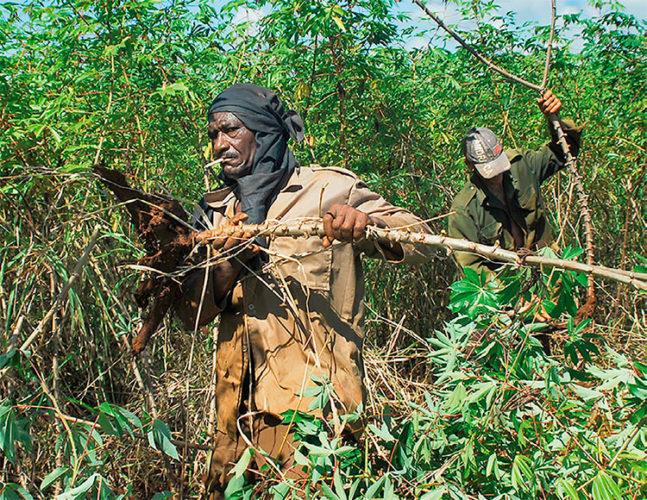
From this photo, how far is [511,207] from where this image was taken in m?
3.29

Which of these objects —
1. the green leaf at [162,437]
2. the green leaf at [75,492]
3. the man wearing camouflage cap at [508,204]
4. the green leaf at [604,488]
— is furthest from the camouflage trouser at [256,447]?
the man wearing camouflage cap at [508,204]

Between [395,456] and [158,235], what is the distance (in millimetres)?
908

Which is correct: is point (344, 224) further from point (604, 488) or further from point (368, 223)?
point (604, 488)

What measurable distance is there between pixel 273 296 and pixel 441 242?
0.64 m

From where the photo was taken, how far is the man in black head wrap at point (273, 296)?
1932 millimetres

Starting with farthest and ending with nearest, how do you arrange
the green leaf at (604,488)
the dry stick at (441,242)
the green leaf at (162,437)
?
the green leaf at (162,437)
the green leaf at (604,488)
the dry stick at (441,242)

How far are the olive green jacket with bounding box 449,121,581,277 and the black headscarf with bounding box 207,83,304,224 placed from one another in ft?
4.34

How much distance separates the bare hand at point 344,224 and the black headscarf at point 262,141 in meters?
0.36

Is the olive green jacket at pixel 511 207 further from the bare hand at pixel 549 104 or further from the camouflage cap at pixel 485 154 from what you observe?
the bare hand at pixel 549 104

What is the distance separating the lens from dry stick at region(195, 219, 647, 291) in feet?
4.34

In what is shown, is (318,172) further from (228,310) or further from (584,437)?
(584,437)

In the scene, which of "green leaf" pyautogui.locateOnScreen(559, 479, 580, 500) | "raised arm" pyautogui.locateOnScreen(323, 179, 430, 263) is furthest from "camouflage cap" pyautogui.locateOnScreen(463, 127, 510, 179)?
"green leaf" pyautogui.locateOnScreen(559, 479, 580, 500)

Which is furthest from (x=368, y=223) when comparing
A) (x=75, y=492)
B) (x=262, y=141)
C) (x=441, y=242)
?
(x=75, y=492)

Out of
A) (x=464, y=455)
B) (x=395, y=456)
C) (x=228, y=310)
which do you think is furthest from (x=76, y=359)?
(x=464, y=455)
